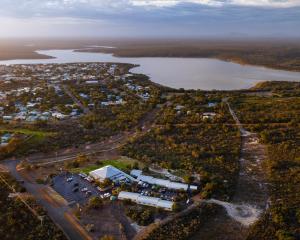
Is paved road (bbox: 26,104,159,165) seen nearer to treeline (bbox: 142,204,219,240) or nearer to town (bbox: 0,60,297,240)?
town (bbox: 0,60,297,240)

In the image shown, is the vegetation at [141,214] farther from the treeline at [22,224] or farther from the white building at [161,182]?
the treeline at [22,224]

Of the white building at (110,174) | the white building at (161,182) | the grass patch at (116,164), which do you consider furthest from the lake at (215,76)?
the white building at (110,174)

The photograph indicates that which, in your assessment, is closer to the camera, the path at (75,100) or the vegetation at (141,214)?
the vegetation at (141,214)

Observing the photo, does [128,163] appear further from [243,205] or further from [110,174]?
[243,205]

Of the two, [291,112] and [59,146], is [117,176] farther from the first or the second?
[291,112]

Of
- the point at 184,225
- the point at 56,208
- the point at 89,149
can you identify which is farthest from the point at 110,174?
the point at 184,225

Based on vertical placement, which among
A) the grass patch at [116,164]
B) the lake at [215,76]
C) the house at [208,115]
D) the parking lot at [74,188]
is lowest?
the parking lot at [74,188]
